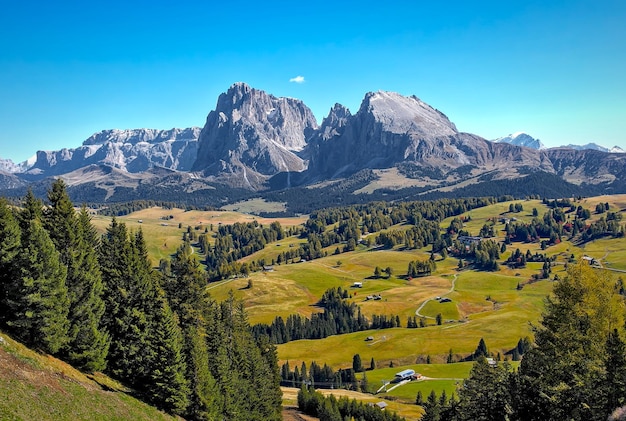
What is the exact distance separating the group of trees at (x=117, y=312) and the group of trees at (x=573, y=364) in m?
34.4

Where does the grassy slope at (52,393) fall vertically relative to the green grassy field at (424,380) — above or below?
Result: above

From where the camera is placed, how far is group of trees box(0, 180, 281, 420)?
1973 inches

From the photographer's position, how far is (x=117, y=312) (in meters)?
61.5

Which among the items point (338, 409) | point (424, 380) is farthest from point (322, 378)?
point (338, 409)

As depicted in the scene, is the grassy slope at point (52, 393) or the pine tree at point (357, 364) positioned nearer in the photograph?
the grassy slope at point (52, 393)

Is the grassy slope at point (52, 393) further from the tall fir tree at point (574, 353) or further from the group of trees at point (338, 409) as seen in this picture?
the group of trees at point (338, 409)

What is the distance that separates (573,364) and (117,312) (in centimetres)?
5139

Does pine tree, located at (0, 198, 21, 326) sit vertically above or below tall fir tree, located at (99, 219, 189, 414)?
above

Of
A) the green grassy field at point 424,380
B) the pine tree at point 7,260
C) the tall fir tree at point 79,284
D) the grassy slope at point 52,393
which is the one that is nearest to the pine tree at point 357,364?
the green grassy field at point 424,380

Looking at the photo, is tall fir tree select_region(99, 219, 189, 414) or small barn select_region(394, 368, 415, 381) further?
small barn select_region(394, 368, 415, 381)

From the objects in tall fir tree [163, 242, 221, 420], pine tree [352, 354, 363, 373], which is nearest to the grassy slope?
tall fir tree [163, 242, 221, 420]

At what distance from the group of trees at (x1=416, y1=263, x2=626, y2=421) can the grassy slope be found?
36.2 metres

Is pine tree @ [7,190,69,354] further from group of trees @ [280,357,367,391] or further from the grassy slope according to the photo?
group of trees @ [280,357,367,391]

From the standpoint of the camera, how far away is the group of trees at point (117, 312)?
50125mm
